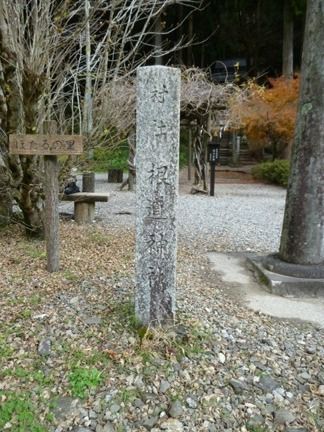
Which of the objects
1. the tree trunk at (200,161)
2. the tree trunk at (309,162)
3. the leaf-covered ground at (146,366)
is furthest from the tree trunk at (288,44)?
the leaf-covered ground at (146,366)

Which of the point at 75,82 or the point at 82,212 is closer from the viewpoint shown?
the point at 75,82

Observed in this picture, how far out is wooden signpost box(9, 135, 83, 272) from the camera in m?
3.40

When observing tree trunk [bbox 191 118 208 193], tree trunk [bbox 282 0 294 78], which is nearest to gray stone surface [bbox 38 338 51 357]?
tree trunk [bbox 191 118 208 193]

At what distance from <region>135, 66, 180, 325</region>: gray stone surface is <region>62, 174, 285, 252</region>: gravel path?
249 cm

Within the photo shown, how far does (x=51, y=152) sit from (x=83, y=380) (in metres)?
1.98

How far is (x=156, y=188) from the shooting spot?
240cm

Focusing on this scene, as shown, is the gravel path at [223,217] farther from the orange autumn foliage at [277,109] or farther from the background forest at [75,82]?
the orange autumn foliage at [277,109]

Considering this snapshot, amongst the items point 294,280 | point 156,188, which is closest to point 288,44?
point 294,280

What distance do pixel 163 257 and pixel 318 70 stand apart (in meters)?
2.19

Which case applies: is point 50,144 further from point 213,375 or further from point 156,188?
point 213,375

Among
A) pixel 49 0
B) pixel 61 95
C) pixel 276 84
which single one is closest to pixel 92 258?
pixel 61 95

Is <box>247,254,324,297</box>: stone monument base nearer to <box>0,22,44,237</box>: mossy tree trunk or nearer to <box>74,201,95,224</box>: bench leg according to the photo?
<box>0,22,44,237</box>: mossy tree trunk

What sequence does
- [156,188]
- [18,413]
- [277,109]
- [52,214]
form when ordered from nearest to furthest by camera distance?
[18,413]
[156,188]
[52,214]
[277,109]

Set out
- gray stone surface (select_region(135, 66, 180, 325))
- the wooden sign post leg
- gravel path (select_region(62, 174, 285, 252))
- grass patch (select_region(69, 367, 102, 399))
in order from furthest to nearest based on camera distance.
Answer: gravel path (select_region(62, 174, 285, 252)), the wooden sign post leg, gray stone surface (select_region(135, 66, 180, 325)), grass patch (select_region(69, 367, 102, 399))
